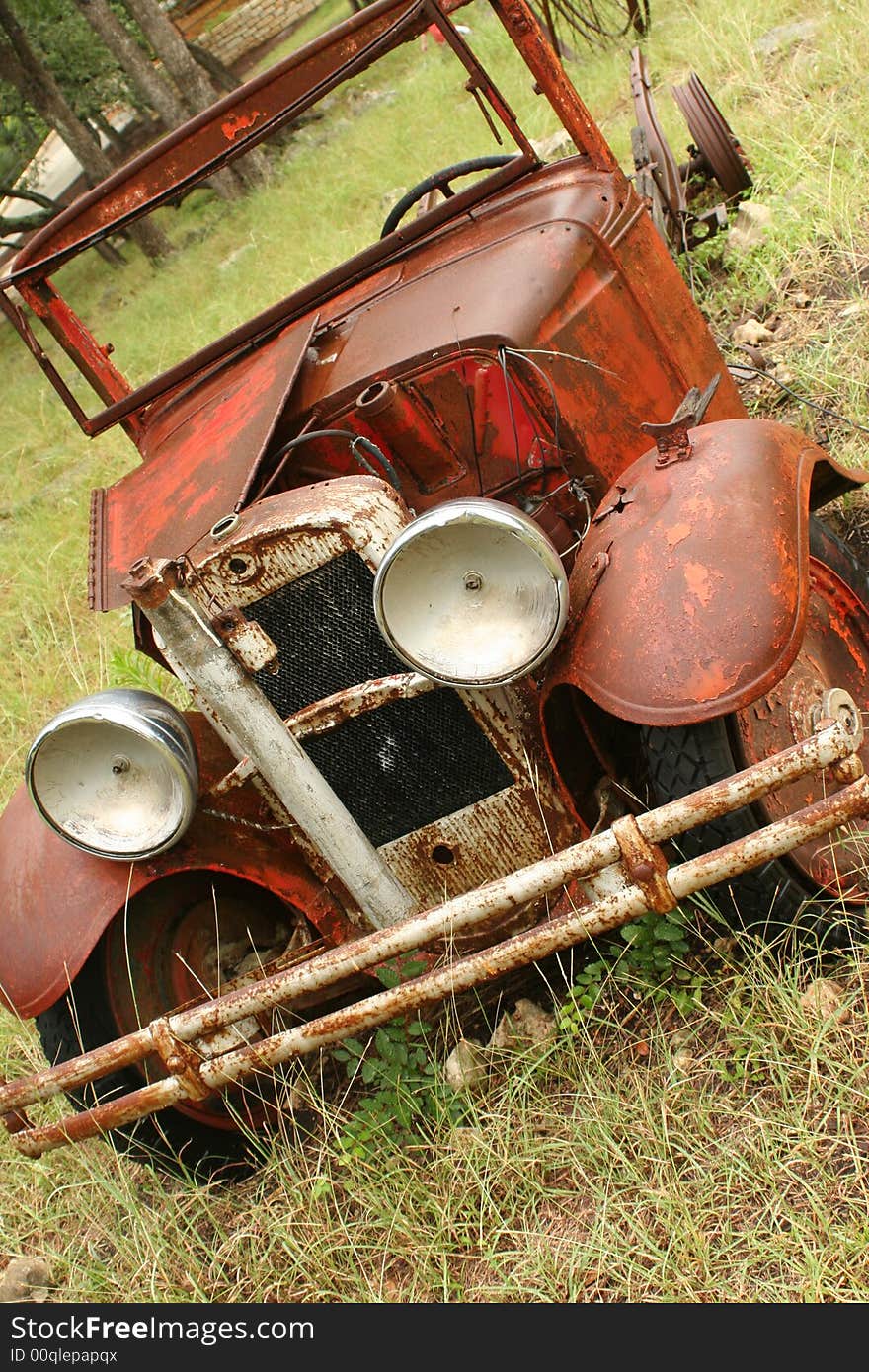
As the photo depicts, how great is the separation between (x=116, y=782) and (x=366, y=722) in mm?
504

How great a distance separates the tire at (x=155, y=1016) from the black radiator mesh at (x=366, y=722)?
0.44 meters

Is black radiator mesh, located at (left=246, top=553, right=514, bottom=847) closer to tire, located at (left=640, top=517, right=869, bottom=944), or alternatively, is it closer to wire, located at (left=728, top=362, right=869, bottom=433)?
tire, located at (left=640, top=517, right=869, bottom=944)

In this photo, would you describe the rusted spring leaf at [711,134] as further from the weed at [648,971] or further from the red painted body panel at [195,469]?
the weed at [648,971]

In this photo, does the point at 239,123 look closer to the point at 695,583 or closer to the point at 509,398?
the point at 509,398

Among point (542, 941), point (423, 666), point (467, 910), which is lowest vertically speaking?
point (542, 941)

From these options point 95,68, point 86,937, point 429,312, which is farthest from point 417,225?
point 95,68

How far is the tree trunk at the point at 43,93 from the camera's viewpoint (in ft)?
44.5

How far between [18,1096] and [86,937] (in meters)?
0.39

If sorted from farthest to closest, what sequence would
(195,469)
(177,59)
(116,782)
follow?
1. (177,59)
2. (195,469)
3. (116,782)

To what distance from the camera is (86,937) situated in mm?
2609

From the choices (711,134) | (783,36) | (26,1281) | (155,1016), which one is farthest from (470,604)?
(783,36)

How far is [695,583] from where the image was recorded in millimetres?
2252

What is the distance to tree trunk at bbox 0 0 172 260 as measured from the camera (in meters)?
13.6
